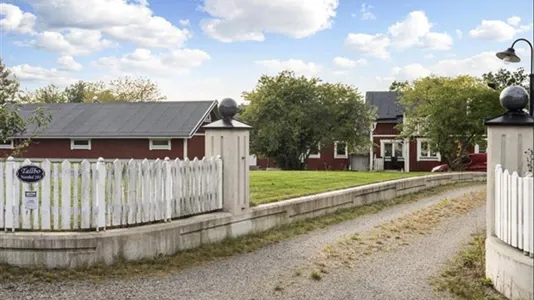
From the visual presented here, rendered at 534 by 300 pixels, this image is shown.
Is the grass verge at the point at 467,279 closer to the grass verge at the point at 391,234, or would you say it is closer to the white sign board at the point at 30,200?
the grass verge at the point at 391,234

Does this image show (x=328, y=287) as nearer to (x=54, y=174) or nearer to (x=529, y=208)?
(x=529, y=208)

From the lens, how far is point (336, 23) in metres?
13.0

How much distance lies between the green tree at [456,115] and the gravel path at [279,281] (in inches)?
792

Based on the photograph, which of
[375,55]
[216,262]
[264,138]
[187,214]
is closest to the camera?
[216,262]

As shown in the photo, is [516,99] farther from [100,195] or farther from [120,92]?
[120,92]

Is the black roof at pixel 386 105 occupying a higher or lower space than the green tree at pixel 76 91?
lower

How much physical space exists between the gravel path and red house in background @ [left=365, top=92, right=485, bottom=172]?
28.8 metres

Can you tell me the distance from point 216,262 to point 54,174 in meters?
2.27

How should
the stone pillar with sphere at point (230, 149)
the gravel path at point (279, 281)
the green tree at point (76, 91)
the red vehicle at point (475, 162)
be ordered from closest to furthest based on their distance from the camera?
the gravel path at point (279, 281)
the stone pillar with sphere at point (230, 149)
the red vehicle at point (475, 162)
the green tree at point (76, 91)

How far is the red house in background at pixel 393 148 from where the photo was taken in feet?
117

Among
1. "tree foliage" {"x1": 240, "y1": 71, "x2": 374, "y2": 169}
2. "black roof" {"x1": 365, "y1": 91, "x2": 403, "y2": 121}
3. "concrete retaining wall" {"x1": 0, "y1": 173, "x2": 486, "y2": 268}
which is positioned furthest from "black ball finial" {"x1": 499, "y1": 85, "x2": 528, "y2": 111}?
"black roof" {"x1": 365, "y1": 91, "x2": 403, "y2": 121}

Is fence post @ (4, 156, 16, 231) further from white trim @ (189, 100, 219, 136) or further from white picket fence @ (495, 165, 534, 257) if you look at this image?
white trim @ (189, 100, 219, 136)

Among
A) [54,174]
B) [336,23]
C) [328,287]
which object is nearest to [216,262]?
[328,287]

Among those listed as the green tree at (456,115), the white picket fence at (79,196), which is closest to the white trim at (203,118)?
the green tree at (456,115)
